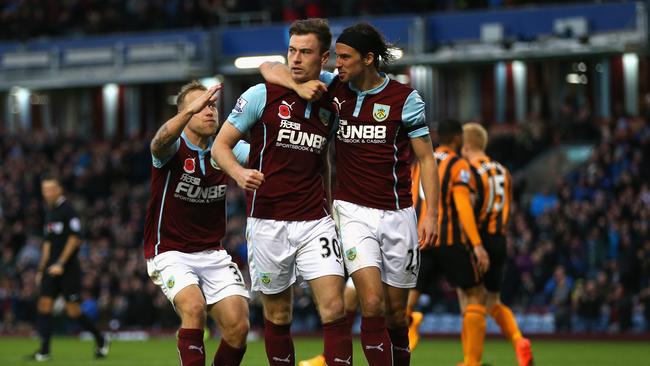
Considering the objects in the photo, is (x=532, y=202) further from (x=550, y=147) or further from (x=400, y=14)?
(x=400, y=14)

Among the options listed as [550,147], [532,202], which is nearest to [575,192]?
[532,202]

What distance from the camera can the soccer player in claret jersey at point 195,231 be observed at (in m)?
8.84

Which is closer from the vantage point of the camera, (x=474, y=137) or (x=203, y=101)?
(x=203, y=101)

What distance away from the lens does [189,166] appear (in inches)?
352

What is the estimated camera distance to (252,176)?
7758mm

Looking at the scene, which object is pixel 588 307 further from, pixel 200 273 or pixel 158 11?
pixel 158 11

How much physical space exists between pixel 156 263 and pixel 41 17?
30971 mm

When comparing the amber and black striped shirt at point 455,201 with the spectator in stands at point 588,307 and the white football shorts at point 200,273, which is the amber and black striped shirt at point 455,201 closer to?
the white football shorts at point 200,273

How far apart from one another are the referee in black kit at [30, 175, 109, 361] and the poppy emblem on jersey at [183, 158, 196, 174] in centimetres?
718

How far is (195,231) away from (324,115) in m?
1.39

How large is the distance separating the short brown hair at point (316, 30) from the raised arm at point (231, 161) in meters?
0.76

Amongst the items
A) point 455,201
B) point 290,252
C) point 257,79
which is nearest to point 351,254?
point 290,252

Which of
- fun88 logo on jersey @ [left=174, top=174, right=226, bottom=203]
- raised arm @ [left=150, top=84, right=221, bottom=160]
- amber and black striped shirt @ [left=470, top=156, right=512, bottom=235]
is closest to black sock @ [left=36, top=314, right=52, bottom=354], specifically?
amber and black striped shirt @ [left=470, top=156, right=512, bottom=235]

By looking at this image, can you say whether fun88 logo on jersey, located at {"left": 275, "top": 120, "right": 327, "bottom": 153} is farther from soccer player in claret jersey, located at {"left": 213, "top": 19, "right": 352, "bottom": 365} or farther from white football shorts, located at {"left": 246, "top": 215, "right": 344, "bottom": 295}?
white football shorts, located at {"left": 246, "top": 215, "right": 344, "bottom": 295}
